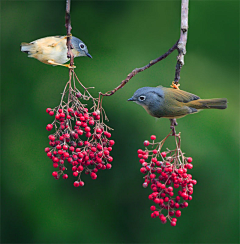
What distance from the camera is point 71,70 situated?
1.97 meters

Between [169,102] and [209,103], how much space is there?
30 cm

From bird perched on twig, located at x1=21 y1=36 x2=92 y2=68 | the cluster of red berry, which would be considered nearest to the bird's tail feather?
the cluster of red berry

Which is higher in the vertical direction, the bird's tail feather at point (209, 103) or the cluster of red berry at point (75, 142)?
the bird's tail feather at point (209, 103)

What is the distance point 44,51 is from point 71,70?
83 cm

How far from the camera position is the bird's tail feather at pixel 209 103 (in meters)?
2.39

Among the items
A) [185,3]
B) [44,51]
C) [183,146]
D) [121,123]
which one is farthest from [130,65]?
[185,3]

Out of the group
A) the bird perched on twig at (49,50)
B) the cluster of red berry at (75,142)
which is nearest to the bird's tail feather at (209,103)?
the cluster of red berry at (75,142)

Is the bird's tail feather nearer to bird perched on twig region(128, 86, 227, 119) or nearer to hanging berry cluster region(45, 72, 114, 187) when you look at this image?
bird perched on twig region(128, 86, 227, 119)

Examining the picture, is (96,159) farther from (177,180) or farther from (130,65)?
(130,65)

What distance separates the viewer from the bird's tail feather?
2.39 m

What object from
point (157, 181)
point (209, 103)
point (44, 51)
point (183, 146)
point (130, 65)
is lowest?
point (157, 181)

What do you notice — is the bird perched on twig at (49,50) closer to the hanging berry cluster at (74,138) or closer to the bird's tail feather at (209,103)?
the hanging berry cluster at (74,138)

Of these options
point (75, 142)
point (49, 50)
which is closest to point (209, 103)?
point (75, 142)

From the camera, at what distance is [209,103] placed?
246 centimetres
